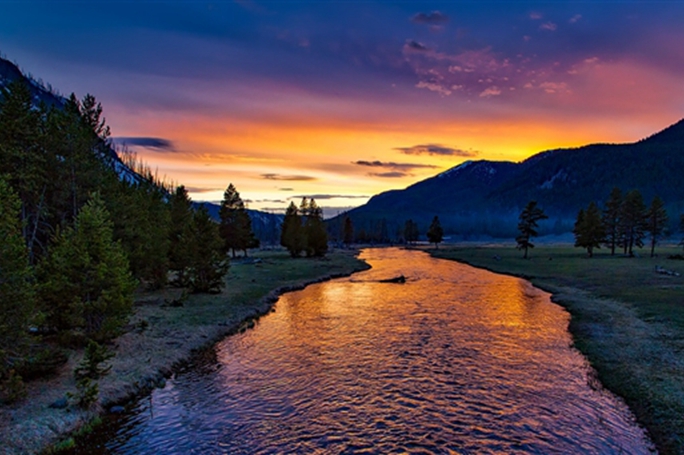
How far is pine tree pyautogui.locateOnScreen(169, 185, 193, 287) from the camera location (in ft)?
161

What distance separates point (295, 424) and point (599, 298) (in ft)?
133

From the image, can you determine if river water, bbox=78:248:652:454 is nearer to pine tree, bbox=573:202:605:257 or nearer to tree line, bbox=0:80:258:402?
tree line, bbox=0:80:258:402

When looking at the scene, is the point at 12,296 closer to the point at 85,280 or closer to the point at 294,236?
the point at 85,280

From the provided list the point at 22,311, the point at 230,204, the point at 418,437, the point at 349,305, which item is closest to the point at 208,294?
the point at 349,305

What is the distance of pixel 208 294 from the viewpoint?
47.9 metres

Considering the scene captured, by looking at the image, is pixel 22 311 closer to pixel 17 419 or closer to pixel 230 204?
pixel 17 419

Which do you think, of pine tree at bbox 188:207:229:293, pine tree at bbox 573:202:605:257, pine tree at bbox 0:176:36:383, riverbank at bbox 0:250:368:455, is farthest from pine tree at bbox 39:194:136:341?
pine tree at bbox 573:202:605:257

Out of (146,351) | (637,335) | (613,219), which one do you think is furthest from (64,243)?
(613,219)

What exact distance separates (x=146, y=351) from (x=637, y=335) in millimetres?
34447

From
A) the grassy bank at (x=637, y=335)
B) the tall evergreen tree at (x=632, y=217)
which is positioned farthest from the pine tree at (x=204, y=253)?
the tall evergreen tree at (x=632, y=217)

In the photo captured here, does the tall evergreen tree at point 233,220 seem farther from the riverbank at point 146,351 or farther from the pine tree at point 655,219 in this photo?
the pine tree at point 655,219

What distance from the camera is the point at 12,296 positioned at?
54.4ft

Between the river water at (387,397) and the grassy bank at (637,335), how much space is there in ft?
3.30

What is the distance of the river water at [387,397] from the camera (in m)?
16.2
